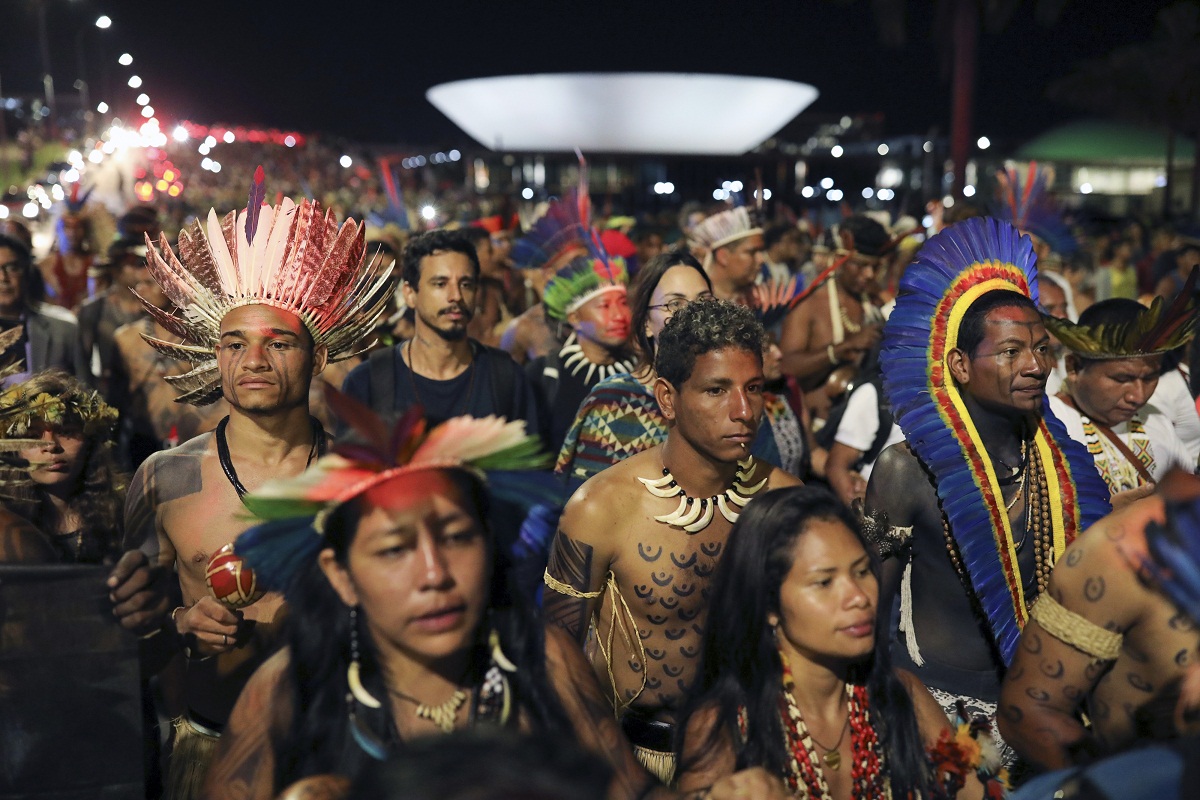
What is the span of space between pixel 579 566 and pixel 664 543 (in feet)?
0.92

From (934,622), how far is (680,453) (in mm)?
1064

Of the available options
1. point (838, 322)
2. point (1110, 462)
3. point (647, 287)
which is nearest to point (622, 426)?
point (647, 287)

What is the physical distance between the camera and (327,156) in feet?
251

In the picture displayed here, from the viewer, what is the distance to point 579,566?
12.0ft

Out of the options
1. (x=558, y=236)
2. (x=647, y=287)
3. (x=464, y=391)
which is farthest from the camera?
(x=558, y=236)

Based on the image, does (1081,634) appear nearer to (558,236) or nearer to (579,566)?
(579,566)

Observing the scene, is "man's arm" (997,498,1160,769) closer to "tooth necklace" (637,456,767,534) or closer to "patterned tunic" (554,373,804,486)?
"tooth necklace" (637,456,767,534)

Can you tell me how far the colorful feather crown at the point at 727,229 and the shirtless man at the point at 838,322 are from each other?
63cm

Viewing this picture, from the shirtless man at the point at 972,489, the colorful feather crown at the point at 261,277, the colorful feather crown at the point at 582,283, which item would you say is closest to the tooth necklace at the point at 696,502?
the shirtless man at the point at 972,489

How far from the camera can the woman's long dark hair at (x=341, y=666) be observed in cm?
241

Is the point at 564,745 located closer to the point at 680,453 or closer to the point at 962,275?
the point at 680,453

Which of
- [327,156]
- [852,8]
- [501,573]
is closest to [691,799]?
[501,573]

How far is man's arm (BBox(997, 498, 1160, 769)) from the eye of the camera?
2.77 m

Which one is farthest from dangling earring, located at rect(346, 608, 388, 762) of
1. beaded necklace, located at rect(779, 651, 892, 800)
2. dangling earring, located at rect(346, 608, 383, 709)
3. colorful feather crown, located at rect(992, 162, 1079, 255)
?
colorful feather crown, located at rect(992, 162, 1079, 255)
